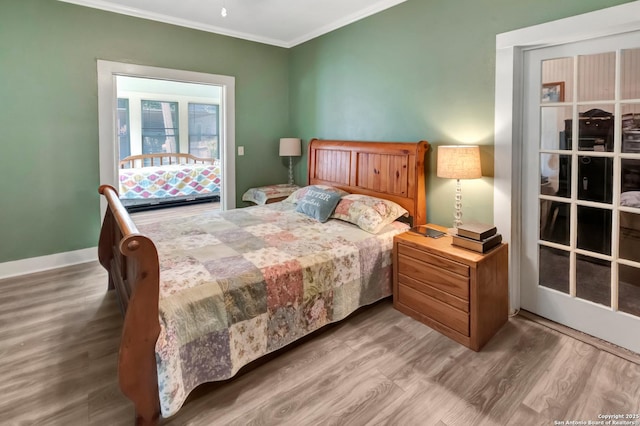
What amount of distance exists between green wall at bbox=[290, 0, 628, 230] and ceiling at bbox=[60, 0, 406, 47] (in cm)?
14

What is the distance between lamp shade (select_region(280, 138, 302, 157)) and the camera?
4.56m

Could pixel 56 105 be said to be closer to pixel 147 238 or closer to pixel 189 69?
pixel 189 69

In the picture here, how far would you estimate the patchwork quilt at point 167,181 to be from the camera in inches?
235

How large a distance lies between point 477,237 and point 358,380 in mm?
1155

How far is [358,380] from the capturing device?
1.95m

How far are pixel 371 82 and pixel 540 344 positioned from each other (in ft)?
8.67

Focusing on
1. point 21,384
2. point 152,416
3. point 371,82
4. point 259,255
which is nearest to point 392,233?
point 259,255

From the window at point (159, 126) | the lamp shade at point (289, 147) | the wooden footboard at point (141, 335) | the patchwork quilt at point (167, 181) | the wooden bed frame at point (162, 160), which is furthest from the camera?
the window at point (159, 126)

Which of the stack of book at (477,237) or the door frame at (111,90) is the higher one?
the door frame at (111,90)

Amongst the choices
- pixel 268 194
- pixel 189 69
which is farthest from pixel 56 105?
pixel 268 194

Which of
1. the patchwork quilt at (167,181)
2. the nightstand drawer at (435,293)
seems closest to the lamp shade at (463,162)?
the nightstand drawer at (435,293)

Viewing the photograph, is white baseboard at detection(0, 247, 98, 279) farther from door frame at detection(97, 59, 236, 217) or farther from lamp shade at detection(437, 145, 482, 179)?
lamp shade at detection(437, 145, 482, 179)

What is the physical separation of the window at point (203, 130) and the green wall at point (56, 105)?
173 inches

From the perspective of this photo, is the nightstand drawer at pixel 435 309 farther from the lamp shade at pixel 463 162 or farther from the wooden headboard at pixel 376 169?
the lamp shade at pixel 463 162
